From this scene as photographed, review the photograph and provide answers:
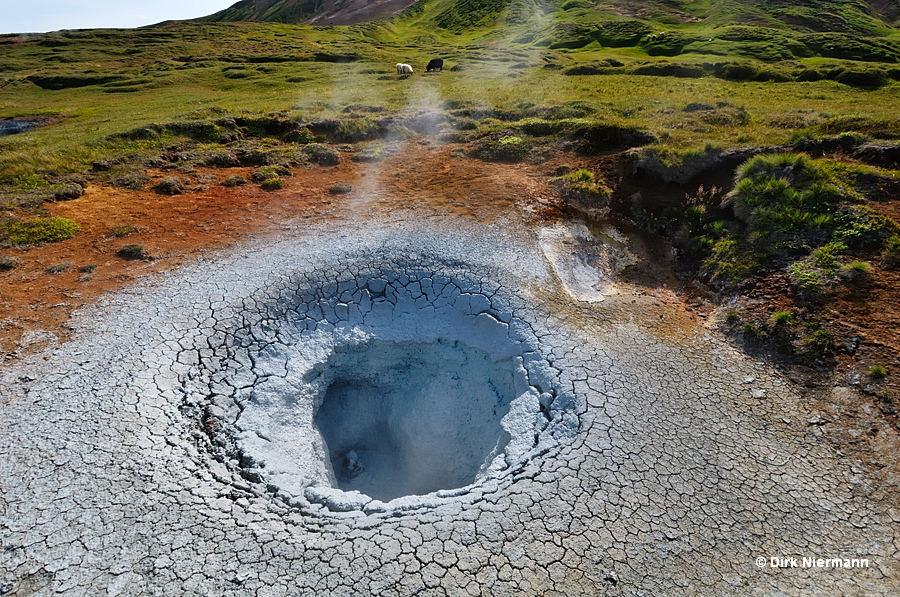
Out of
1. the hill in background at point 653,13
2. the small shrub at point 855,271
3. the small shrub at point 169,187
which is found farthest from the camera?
the hill in background at point 653,13

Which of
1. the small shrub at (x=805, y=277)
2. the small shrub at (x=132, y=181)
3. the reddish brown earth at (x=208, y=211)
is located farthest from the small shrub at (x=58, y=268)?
the small shrub at (x=805, y=277)

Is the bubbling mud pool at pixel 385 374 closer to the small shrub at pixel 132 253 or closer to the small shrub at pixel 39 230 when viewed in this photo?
the small shrub at pixel 132 253

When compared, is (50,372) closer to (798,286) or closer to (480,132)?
(798,286)

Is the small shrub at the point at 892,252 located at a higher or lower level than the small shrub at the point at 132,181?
lower

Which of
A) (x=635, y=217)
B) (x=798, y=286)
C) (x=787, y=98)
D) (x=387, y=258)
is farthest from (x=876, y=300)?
(x=787, y=98)

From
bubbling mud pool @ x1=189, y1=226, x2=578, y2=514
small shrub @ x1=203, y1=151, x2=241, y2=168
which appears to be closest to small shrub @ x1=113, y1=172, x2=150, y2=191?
small shrub @ x1=203, y1=151, x2=241, y2=168

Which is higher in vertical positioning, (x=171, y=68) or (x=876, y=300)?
(x=171, y=68)
